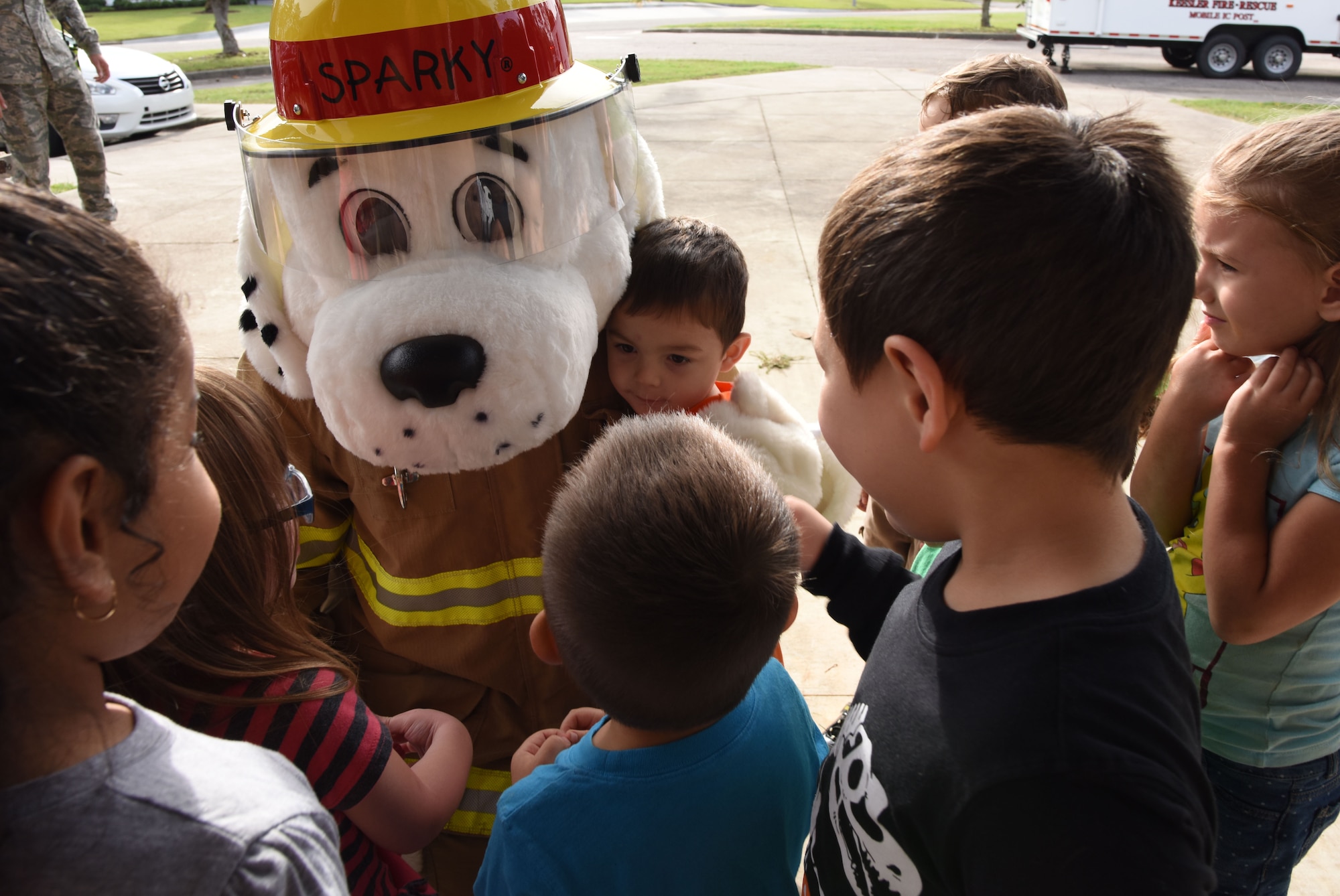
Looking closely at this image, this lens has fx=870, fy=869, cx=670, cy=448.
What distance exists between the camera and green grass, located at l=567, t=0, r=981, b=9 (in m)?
30.7

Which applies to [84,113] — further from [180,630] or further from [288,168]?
[180,630]

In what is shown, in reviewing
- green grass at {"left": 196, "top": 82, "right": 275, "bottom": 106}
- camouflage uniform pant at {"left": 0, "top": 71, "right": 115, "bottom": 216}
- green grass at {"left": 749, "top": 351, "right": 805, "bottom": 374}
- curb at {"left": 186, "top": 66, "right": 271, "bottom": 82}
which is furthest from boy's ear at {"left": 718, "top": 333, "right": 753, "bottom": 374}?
curb at {"left": 186, "top": 66, "right": 271, "bottom": 82}

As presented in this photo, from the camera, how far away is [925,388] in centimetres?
96

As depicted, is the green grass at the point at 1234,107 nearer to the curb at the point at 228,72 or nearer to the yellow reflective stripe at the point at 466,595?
the yellow reflective stripe at the point at 466,595

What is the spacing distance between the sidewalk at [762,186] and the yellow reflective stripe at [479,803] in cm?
114

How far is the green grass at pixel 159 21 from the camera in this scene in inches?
956

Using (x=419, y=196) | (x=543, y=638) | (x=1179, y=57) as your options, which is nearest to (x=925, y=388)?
(x=543, y=638)

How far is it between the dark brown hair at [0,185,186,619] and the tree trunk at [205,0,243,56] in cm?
1870

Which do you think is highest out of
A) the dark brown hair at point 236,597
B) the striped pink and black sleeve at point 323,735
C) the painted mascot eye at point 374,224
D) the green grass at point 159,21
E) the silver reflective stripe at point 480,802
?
the green grass at point 159,21

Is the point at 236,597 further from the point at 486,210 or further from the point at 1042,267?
the point at 1042,267

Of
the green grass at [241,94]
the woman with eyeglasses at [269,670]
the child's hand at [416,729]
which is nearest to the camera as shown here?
the woman with eyeglasses at [269,670]

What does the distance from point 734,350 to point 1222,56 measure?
15817mm

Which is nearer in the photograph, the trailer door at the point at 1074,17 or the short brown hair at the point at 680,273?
the short brown hair at the point at 680,273

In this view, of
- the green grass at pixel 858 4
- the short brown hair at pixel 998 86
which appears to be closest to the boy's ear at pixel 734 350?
the short brown hair at pixel 998 86
